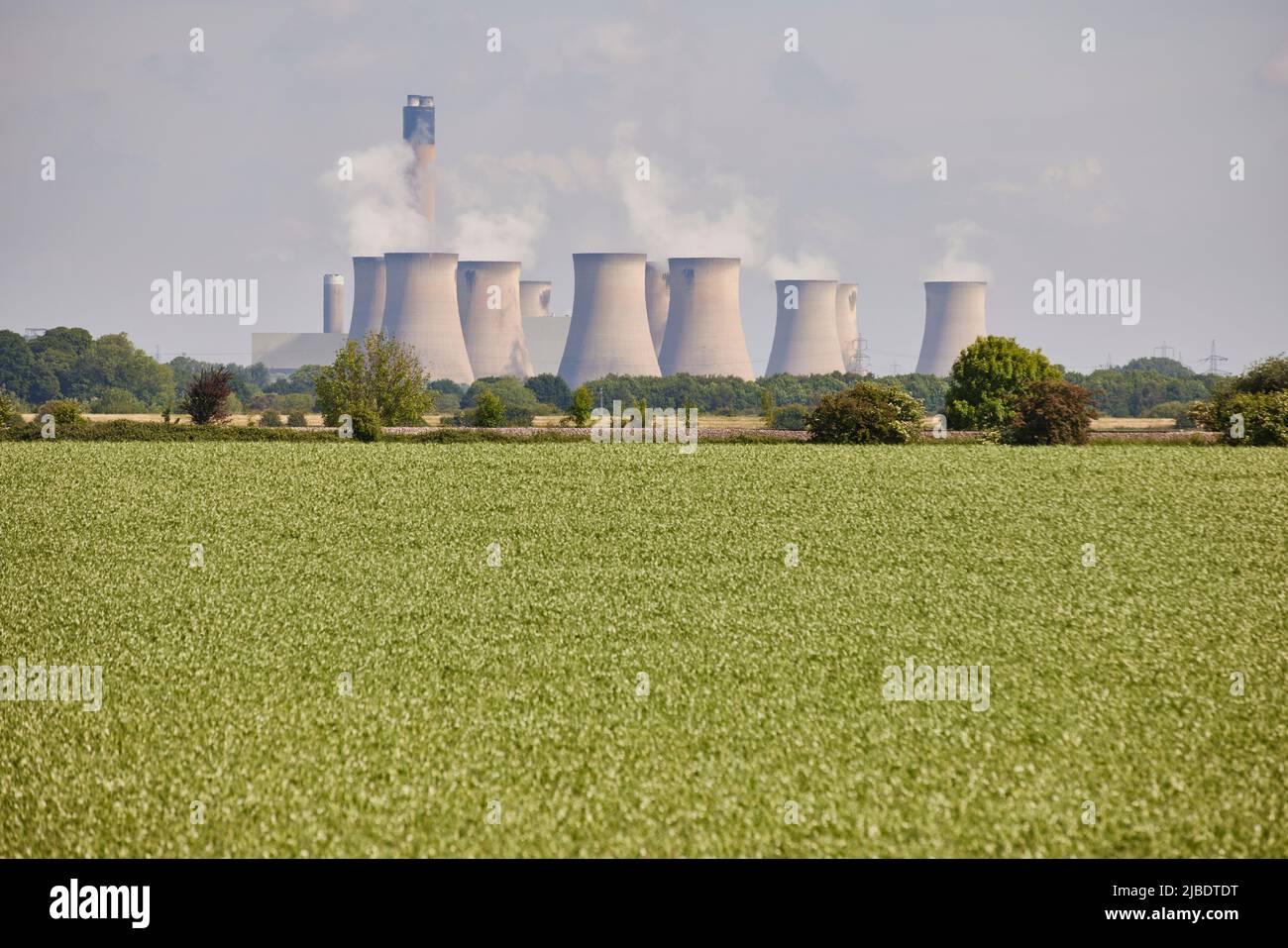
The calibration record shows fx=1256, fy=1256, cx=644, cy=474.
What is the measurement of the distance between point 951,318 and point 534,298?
148ft

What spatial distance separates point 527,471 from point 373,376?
82.1 ft

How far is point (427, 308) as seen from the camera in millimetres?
79188

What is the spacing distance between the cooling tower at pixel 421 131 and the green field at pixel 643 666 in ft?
265

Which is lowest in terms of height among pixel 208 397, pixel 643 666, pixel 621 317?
pixel 643 666

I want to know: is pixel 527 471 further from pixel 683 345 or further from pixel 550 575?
pixel 683 345

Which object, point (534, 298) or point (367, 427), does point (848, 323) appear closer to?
point (534, 298)

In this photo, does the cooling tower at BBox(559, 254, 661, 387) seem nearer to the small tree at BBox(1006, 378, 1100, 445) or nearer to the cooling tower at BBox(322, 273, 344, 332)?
the small tree at BBox(1006, 378, 1100, 445)

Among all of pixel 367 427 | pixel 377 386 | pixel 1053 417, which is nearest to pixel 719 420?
pixel 377 386

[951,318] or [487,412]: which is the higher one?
[951,318]

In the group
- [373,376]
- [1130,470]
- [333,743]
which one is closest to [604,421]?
[373,376]

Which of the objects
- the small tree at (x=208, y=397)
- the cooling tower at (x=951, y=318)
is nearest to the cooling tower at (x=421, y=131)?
the cooling tower at (x=951, y=318)

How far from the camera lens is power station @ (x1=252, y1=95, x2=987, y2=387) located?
7662 centimetres
